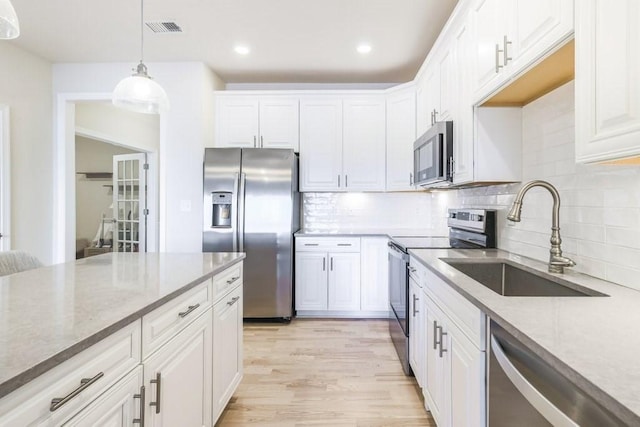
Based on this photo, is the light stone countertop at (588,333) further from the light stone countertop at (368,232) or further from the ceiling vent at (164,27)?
the ceiling vent at (164,27)

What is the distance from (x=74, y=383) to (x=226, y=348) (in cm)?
117

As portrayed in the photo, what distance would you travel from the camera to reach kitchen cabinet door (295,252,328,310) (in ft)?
12.0

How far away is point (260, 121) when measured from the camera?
12.7ft

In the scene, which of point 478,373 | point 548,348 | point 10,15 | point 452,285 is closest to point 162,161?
point 10,15

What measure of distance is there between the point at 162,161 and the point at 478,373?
3.51 m

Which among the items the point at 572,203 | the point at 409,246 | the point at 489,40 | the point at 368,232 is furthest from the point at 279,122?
the point at 572,203

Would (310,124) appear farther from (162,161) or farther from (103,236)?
(103,236)

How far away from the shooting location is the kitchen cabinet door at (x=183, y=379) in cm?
114

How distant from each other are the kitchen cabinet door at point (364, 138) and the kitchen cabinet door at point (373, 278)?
0.78 m

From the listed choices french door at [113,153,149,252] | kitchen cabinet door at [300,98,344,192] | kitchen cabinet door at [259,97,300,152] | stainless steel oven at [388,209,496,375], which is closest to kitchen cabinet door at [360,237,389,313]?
stainless steel oven at [388,209,496,375]

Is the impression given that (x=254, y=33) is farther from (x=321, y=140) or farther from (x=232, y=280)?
(x=232, y=280)

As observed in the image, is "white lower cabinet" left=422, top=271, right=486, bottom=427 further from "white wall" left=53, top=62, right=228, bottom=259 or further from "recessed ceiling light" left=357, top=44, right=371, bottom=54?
"white wall" left=53, top=62, right=228, bottom=259

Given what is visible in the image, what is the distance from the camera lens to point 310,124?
389 centimetres

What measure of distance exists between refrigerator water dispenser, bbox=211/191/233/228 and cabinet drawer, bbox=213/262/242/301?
A: 140 centimetres
